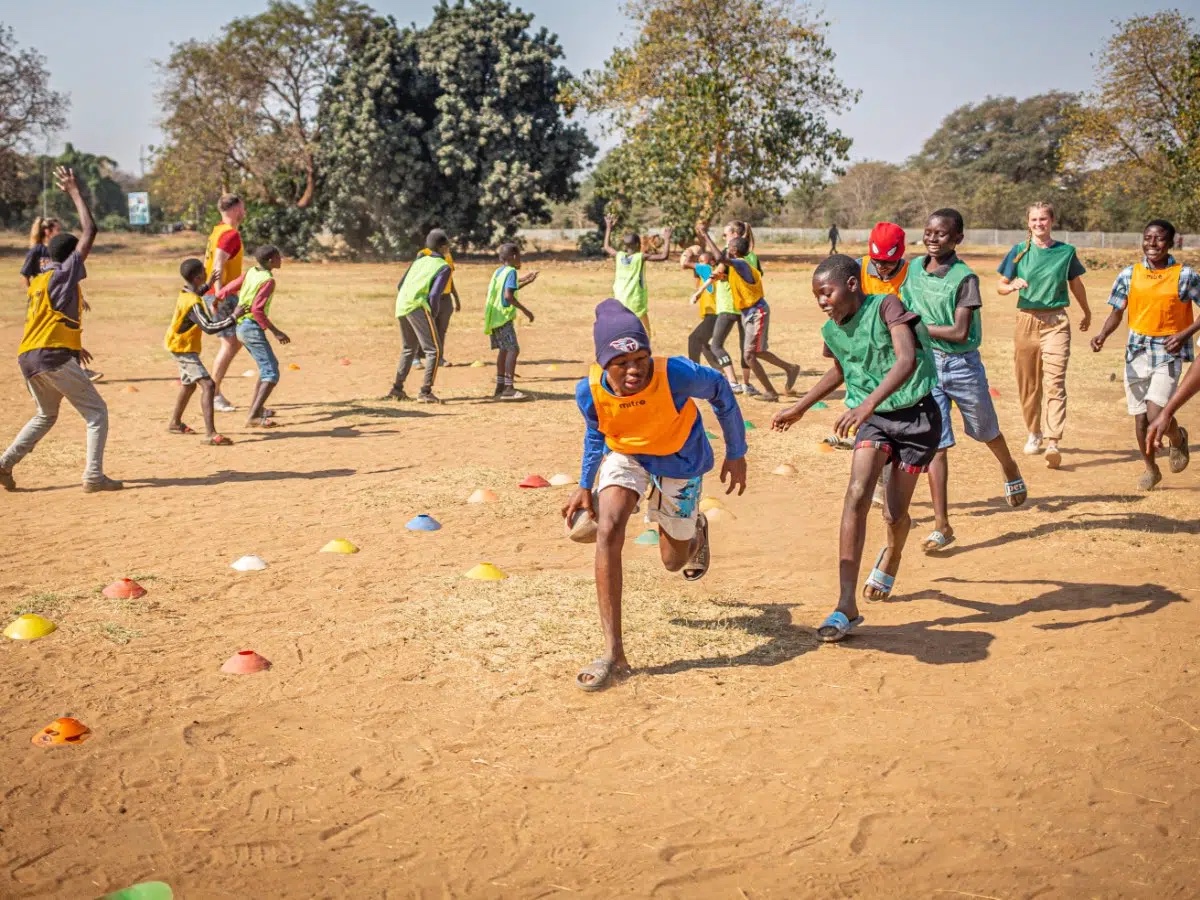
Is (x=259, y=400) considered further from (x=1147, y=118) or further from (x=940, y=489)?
(x=1147, y=118)

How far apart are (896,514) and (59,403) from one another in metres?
6.28

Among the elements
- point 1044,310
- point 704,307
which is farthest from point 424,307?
point 1044,310

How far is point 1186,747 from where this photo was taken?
4.52 m

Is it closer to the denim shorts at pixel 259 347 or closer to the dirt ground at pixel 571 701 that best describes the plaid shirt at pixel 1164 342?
the dirt ground at pixel 571 701

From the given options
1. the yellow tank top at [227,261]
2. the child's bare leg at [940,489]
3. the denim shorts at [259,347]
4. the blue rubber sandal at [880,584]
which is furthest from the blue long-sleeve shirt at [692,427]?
the yellow tank top at [227,261]

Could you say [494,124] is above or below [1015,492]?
above

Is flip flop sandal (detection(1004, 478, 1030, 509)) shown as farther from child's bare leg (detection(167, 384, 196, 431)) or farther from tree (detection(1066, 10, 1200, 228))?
tree (detection(1066, 10, 1200, 228))

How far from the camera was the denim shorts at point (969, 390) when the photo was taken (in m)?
7.70

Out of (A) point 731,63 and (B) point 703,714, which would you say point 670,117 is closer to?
(A) point 731,63

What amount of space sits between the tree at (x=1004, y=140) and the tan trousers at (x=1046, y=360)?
71424 millimetres

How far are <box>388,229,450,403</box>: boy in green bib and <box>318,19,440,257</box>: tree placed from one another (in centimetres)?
2942

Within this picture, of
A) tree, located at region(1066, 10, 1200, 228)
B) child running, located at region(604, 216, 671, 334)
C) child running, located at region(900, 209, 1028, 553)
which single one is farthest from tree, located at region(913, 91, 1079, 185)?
child running, located at region(900, 209, 1028, 553)

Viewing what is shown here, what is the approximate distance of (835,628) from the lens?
5.62 metres

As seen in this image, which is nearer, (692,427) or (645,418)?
(645,418)
